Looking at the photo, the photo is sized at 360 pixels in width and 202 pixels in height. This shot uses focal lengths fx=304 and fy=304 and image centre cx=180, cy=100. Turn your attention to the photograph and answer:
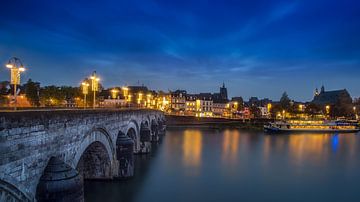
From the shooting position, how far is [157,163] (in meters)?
33.1

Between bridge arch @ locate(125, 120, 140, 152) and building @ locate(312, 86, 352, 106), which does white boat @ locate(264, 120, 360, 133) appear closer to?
building @ locate(312, 86, 352, 106)

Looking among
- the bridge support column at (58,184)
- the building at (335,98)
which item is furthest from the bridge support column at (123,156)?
the building at (335,98)

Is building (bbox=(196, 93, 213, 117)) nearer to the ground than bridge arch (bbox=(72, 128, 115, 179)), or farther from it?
farther from it

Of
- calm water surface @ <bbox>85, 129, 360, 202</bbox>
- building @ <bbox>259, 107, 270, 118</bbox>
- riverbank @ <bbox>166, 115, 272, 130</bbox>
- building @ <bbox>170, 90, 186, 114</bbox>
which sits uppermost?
building @ <bbox>170, 90, 186, 114</bbox>

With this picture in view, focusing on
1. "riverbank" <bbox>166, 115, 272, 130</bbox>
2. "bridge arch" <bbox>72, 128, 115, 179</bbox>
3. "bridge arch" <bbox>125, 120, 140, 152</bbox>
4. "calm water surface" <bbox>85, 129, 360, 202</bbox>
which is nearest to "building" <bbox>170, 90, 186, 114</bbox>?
"riverbank" <bbox>166, 115, 272, 130</bbox>

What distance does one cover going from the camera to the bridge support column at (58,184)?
11.0m

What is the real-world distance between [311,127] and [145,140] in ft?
211

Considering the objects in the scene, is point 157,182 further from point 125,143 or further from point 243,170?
point 243,170

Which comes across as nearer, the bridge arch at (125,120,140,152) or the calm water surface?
the calm water surface

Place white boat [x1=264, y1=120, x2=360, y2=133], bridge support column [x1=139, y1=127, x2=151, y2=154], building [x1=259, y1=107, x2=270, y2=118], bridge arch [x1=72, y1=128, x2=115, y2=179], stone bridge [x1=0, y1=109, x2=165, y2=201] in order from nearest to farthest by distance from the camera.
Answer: stone bridge [x1=0, y1=109, x2=165, y2=201], bridge arch [x1=72, y1=128, x2=115, y2=179], bridge support column [x1=139, y1=127, x2=151, y2=154], white boat [x1=264, y1=120, x2=360, y2=133], building [x1=259, y1=107, x2=270, y2=118]

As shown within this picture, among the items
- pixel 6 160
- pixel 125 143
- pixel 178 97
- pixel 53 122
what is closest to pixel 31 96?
pixel 125 143

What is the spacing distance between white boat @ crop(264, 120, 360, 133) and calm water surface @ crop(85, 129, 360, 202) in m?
41.0

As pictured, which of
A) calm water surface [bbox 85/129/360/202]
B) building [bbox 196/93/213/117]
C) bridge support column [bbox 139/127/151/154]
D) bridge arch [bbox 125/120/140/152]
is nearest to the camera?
calm water surface [bbox 85/129/360/202]

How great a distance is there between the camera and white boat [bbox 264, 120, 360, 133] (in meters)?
84.7
